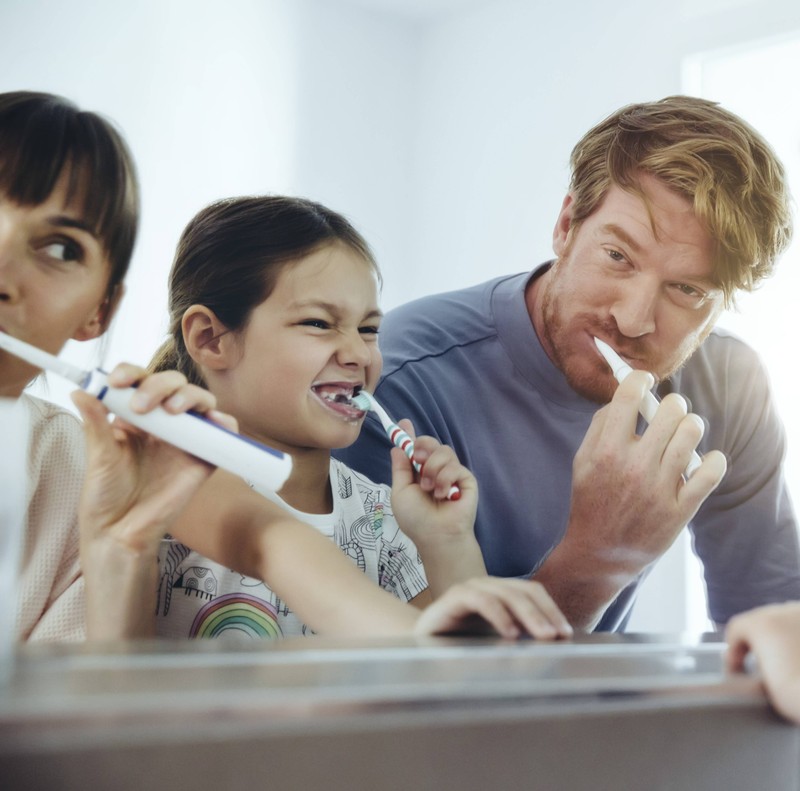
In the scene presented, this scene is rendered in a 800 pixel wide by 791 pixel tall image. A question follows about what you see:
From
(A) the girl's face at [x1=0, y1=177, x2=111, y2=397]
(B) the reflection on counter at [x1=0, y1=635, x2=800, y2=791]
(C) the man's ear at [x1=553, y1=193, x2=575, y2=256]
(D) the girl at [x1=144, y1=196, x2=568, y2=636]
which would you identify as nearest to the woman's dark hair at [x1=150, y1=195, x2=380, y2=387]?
(D) the girl at [x1=144, y1=196, x2=568, y2=636]

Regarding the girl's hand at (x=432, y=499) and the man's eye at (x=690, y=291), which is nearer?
the girl's hand at (x=432, y=499)

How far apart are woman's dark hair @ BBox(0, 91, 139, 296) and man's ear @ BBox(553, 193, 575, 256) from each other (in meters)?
0.38

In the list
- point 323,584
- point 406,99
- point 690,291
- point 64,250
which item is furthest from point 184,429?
point 406,99

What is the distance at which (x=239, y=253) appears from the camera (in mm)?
713

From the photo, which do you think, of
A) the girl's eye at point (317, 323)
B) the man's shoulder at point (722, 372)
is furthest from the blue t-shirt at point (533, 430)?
the girl's eye at point (317, 323)

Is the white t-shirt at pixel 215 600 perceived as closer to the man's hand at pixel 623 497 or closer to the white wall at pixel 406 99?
the man's hand at pixel 623 497

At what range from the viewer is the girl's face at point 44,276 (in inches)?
22.9

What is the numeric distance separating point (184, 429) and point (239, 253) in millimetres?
287

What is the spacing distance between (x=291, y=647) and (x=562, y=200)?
66 cm

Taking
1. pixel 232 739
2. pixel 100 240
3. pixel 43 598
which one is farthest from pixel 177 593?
pixel 232 739

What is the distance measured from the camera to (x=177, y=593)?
1.91 ft

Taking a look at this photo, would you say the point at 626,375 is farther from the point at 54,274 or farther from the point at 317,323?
the point at 54,274

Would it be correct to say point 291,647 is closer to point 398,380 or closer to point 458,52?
point 398,380

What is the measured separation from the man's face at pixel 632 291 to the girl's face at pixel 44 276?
40 centimetres
